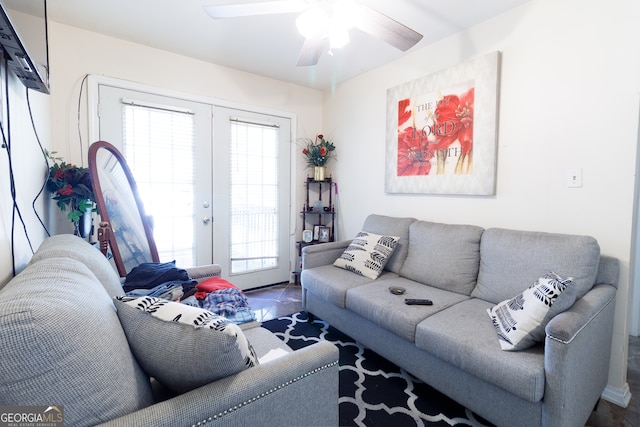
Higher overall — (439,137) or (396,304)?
(439,137)

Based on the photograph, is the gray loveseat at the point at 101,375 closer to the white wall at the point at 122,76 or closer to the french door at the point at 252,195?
the white wall at the point at 122,76

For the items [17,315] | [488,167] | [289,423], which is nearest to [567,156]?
[488,167]

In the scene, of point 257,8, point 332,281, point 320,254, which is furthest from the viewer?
point 320,254

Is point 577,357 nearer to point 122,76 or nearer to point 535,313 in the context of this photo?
point 535,313

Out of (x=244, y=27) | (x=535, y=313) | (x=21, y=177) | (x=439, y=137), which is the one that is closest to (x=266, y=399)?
(x=535, y=313)

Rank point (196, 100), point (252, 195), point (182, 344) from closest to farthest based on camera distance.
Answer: point (182, 344)
point (196, 100)
point (252, 195)

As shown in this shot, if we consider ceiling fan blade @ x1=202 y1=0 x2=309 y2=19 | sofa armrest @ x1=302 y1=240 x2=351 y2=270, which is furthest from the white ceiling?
sofa armrest @ x1=302 y1=240 x2=351 y2=270

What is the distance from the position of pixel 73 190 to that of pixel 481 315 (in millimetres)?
2849

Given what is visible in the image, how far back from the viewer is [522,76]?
2.13 m

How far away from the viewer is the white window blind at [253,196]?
338cm

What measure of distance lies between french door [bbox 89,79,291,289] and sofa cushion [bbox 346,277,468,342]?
172 centimetres

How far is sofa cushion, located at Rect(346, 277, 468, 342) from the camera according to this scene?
1.78 metres

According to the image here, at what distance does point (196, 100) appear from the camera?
306cm

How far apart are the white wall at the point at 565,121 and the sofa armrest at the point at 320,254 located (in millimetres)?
976
